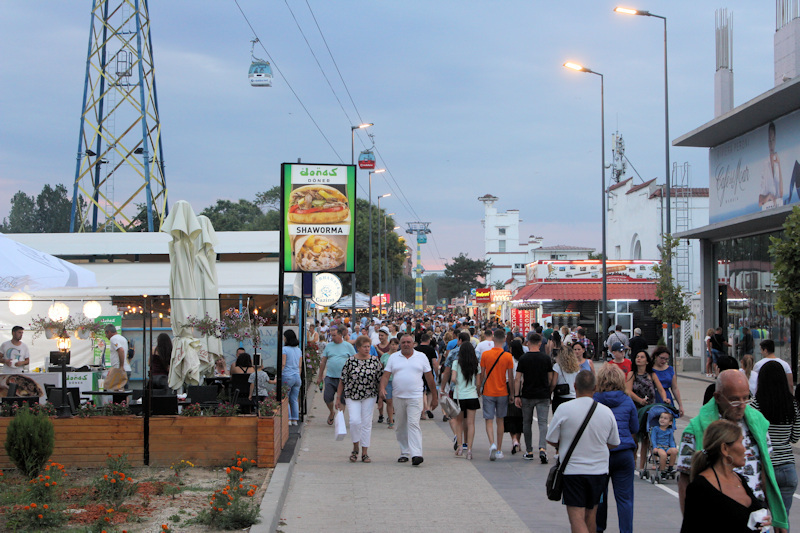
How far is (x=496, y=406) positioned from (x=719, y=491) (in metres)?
8.25

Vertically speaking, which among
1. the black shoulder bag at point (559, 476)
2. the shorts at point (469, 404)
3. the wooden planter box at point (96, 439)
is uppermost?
the black shoulder bag at point (559, 476)

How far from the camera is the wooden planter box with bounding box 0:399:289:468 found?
10141 mm

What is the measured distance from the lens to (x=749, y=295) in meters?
24.7

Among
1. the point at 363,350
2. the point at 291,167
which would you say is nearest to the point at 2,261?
the point at 291,167

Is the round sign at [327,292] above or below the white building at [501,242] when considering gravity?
below

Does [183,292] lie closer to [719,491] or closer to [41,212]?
[719,491]

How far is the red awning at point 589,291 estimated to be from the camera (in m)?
38.6

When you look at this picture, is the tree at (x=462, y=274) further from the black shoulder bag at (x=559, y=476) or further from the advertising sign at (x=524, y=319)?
the black shoulder bag at (x=559, y=476)

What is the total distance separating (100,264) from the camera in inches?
1040

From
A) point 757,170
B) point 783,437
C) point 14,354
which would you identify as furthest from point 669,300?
point 783,437

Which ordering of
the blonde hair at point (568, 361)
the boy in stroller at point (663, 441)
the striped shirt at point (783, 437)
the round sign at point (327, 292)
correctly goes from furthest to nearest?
the round sign at point (327, 292)
the blonde hair at point (568, 361)
the boy in stroller at point (663, 441)
the striped shirt at point (783, 437)

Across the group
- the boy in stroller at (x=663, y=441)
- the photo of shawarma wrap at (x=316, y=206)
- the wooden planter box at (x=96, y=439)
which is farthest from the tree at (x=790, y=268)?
the wooden planter box at (x=96, y=439)

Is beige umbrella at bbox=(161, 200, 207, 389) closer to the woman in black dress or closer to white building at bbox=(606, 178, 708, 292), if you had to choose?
the woman in black dress

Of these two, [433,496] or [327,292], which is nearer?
[433,496]
